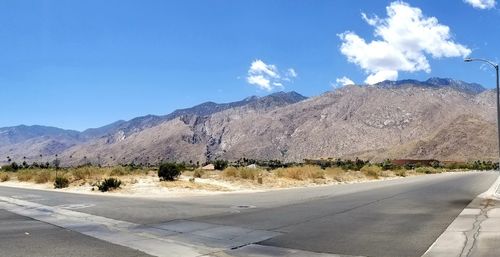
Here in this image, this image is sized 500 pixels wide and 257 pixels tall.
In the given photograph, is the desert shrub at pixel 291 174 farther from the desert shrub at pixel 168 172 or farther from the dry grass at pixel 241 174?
the desert shrub at pixel 168 172

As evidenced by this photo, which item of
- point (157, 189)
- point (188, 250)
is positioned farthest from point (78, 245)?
point (157, 189)

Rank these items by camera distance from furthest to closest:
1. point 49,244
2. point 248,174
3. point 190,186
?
point 248,174, point 190,186, point 49,244

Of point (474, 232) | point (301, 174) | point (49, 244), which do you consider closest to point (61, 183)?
point (301, 174)

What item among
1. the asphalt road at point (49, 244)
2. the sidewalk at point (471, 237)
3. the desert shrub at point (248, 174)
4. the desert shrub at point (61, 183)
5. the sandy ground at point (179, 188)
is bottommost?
the sidewalk at point (471, 237)

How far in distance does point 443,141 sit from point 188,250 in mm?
169796

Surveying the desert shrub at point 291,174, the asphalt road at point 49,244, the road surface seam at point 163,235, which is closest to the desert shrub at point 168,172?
the desert shrub at point 291,174

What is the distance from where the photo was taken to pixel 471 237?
1276cm

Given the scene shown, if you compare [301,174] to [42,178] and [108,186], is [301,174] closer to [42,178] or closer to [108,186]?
[108,186]

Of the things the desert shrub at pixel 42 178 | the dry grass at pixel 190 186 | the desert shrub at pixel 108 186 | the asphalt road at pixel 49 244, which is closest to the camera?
the asphalt road at pixel 49 244

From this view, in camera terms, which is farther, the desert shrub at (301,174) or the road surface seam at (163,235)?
the desert shrub at (301,174)

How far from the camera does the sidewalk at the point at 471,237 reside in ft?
36.2

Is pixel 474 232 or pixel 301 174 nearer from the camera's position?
pixel 474 232

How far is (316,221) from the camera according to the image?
1614cm

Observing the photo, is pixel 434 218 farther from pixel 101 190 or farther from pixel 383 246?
pixel 101 190
